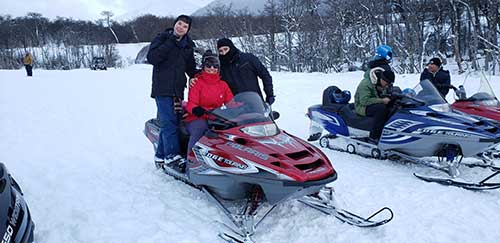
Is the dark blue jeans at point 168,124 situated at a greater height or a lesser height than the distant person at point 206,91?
lesser

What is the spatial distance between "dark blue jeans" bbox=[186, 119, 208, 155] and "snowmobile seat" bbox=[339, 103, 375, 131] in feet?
7.61

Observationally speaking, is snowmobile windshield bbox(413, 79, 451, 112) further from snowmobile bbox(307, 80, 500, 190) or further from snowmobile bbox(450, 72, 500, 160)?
snowmobile bbox(450, 72, 500, 160)

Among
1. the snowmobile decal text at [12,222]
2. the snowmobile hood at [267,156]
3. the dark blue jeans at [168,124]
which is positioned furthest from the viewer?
the dark blue jeans at [168,124]

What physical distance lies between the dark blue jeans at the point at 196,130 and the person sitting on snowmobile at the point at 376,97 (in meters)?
2.24

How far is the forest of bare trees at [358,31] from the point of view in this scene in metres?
22.5

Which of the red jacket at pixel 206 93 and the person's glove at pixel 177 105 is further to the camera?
the person's glove at pixel 177 105

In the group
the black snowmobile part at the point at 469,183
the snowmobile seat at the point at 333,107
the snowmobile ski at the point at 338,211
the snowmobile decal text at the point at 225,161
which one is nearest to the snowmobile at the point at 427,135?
the black snowmobile part at the point at 469,183

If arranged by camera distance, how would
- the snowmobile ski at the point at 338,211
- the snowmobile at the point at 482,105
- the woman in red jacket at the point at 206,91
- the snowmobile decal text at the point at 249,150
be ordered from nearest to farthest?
the snowmobile decal text at the point at 249,150, the snowmobile ski at the point at 338,211, the woman in red jacket at the point at 206,91, the snowmobile at the point at 482,105

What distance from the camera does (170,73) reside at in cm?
415

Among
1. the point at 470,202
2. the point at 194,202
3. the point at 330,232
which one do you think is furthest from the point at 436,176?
the point at 194,202

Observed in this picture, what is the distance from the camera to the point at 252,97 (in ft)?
11.7

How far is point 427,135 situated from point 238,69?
6.86 feet

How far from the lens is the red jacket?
155 inches

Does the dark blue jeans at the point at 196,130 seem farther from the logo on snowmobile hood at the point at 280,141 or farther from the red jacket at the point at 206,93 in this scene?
the logo on snowmobile hood at the point at 280,141
